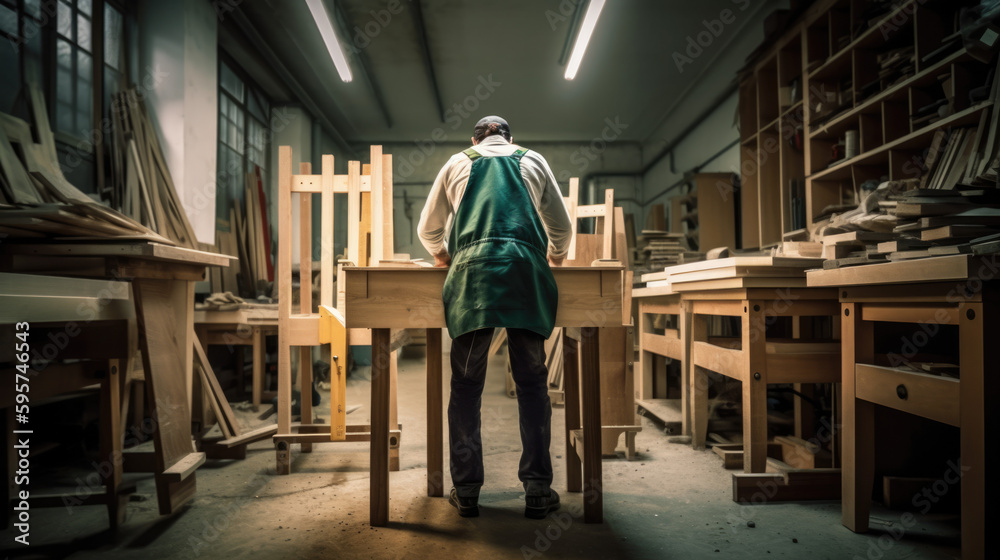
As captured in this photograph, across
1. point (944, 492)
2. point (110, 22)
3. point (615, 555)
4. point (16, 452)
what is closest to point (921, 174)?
point (944, 492)

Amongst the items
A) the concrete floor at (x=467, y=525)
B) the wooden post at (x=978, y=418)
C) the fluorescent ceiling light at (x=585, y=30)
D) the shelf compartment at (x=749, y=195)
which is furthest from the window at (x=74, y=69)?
the shelf compartment at (x=749, y=195)

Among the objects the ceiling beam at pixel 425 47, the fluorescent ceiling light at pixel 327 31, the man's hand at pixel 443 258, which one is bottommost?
the man's hand at pixel 443 258

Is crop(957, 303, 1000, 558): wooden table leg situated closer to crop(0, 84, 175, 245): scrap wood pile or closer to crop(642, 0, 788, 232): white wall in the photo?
crop(0, 84, 175, 245): scrap wood pile

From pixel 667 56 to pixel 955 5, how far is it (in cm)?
417

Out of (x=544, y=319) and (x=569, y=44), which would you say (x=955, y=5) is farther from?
(x=569, y=44)

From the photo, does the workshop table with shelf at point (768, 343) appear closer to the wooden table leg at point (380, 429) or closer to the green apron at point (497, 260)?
the green apron at point (497, 260)

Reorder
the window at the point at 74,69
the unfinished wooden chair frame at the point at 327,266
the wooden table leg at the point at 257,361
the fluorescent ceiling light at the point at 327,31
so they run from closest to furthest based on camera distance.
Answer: the unfinished wooden chair frame at the point at 327,266, the window at the point at 74,69, the wooden table leg at the point at 257,361, the fluorescent ceiling light at the point at 327,31

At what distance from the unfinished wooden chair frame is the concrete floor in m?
0.24

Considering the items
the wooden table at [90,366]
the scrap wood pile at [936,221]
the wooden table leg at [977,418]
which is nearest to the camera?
the wooden table leg at [977,418]

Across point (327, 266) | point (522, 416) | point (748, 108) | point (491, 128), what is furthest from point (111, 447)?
point (748, 108)

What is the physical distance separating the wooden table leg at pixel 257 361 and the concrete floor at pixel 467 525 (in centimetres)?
162

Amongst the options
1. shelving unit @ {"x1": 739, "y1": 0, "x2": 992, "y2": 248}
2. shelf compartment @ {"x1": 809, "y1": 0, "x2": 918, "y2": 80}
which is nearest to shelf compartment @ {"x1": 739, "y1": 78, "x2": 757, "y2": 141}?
shelving unit @ {"x1": 739, "y1": 0, "x2": 992, "y2": 248}

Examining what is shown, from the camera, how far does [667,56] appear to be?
7.23 m

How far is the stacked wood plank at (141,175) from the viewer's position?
397cm
